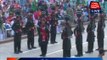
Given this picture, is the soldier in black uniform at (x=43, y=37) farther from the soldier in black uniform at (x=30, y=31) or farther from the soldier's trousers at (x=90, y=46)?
the soldier's trousers at (x=90, y=46)

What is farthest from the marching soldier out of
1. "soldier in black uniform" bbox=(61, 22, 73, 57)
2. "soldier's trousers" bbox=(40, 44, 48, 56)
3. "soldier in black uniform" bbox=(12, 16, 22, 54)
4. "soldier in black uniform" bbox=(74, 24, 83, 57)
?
"soldier in black uniform" bbox=(61, 22, 73, 57)

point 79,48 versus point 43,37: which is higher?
point 43,37

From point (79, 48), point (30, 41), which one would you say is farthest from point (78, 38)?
point (30, 41)

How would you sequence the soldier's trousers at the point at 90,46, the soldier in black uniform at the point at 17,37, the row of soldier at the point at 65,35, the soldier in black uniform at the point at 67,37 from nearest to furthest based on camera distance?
1. the soldier in black uniform at the point at 67,37
2. the row of soldier at the point at 65,35
3. the soldier in black uniform at the point at 17,37
4. the soldier's trousers at the point at 90,46

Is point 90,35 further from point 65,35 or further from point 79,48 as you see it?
point 65,35

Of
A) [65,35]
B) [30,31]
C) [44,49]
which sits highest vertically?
[65,35]

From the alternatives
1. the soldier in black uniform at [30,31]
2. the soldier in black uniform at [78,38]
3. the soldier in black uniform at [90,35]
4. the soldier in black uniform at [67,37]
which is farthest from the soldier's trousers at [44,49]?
the soldier in black uniform at [90,35]

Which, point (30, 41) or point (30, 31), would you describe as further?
point (30, 41)

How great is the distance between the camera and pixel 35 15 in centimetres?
2938

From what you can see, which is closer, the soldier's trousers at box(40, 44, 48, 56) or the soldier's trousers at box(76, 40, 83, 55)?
the soldier's trousers at box(40, 44, 48, 56)

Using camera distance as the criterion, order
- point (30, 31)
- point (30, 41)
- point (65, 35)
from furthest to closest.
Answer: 1. point (30, 41)
2. point (30, 31)
3. point (65, 35)

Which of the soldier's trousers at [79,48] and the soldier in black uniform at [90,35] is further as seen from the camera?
the soldier in black uniform at [90,35]

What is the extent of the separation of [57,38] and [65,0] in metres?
8.53

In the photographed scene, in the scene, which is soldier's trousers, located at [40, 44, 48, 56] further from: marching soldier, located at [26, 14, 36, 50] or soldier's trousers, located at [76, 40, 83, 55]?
marching soldier, located at [26, 14, 36, 50]
